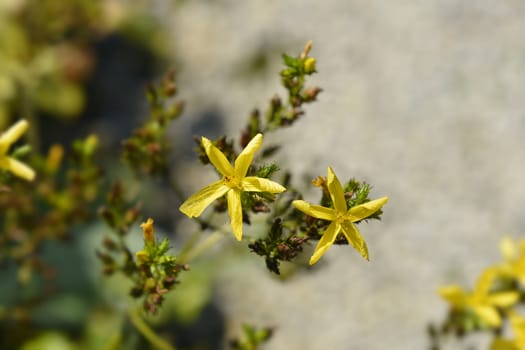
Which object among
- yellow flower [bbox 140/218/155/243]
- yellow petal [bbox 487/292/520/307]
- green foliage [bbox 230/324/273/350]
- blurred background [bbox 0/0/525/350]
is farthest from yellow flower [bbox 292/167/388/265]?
blurred background [bbox 0/0/525/350]

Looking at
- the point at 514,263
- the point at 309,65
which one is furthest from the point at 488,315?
the point at 309,65

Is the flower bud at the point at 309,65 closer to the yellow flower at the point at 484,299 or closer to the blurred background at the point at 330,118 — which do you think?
the yellow flower at the point at 484,299

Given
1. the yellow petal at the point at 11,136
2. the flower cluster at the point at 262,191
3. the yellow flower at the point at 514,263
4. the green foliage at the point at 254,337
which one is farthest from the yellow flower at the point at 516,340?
the yellow petal at the point at 11,136

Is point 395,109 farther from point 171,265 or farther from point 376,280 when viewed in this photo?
point 171,265

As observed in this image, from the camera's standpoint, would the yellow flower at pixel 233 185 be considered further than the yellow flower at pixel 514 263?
No

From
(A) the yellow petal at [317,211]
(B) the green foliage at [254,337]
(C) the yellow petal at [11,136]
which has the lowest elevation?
(A) the yellow petal at [317,211]

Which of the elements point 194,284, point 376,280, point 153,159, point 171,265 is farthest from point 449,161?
point 171,265

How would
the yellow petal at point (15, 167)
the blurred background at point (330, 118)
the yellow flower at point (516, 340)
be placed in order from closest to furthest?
the yellow petal at point (15, 167), the yellow flower at point (516, 340), the blurred background at point (330, 118)
